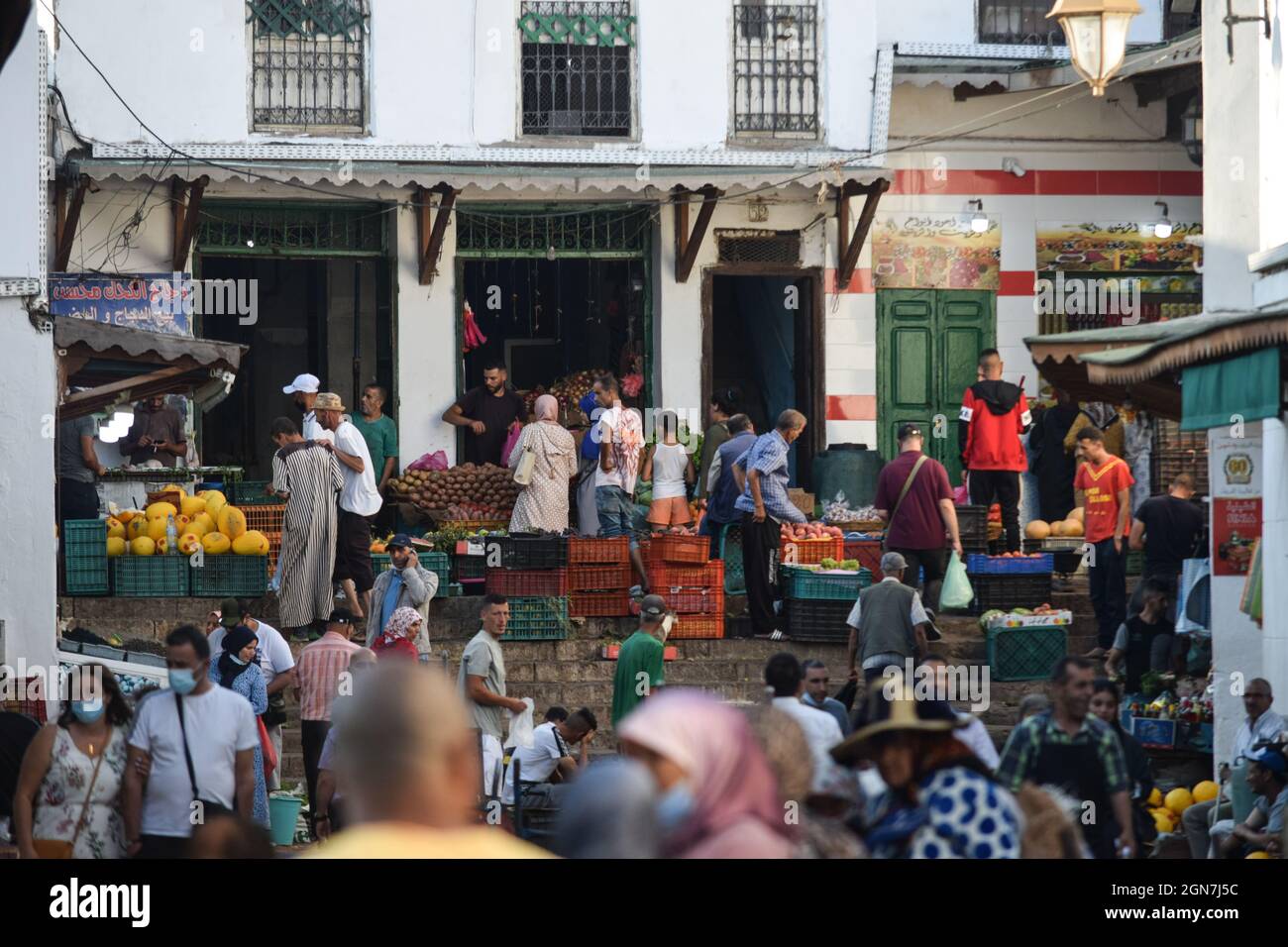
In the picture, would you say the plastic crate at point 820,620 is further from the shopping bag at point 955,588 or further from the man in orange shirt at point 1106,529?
the man in orange shirt at point 1106,529

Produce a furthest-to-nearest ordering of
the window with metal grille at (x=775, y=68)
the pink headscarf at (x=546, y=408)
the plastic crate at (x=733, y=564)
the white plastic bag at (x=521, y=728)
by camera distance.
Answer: the window with metal grille at (x=775, y=68) < the pink headscarf at (x=546, y=408) < the plastic crate at (x=733, y=564) < the white plastic bag at (x=521, y=728)

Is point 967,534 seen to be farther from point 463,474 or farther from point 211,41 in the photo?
point 211,41

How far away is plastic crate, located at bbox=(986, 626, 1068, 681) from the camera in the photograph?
1709 cm

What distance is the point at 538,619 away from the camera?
17.4 m

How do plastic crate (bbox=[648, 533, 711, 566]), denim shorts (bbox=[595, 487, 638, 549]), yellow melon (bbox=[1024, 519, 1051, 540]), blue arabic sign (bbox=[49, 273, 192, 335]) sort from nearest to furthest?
plastic crate (bbox=[648, 533, 711, 566]) → denim shorts (bbox=[595, 487, 638, 549]) → blue arabic sign (bbox=[49, 273, 192, 335]) → yellow melon (bbox=[1024, 519, 1051, 540])

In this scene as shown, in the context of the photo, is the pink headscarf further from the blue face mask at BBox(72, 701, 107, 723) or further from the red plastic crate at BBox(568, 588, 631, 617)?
the blue face mask at BBox(72, 701, 107, 723)

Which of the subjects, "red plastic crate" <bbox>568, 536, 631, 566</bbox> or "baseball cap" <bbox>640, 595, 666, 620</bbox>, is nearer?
"baseball cap" <bbox>640, 595, 666, 620</bbox>

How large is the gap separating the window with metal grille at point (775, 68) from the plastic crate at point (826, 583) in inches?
241

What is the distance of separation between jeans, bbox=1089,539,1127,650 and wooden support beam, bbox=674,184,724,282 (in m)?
5.71

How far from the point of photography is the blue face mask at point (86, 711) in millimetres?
9461

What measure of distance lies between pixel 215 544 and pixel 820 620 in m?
5.08

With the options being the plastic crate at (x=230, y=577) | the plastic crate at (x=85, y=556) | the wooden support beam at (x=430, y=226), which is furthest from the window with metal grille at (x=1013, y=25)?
the plastic crate at (x=85, y=556)

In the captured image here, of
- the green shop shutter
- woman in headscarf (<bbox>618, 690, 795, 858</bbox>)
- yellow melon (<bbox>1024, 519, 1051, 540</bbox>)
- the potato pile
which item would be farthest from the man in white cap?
woman in headscarf (<bbox>618, 690, 795, 858</bbox>)

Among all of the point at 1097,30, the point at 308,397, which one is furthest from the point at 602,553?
the point at 1097,30
